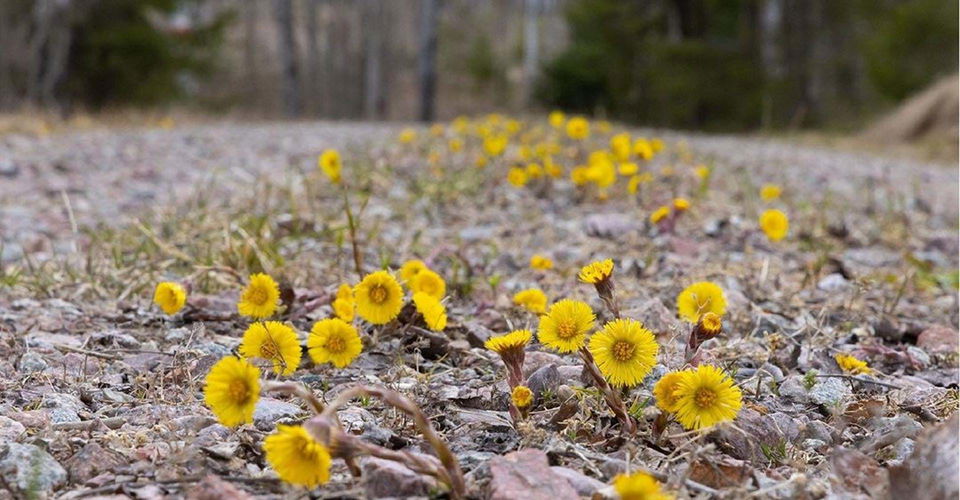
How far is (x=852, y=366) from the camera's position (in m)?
1.93

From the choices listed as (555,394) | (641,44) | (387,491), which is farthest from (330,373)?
(641,44)

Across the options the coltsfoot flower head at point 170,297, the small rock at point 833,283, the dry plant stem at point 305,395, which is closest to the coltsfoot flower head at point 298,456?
the dry plant stem at point 305,395

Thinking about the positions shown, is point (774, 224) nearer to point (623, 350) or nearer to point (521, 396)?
point (623, 350)

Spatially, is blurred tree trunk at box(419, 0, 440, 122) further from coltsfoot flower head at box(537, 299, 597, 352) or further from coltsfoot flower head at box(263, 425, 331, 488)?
coltsfoot flower head at box(263, 425, 331, 488)

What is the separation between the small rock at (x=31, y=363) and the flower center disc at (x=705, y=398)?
1.34 meters

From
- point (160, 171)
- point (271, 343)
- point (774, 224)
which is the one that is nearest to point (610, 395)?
point (271, 343)

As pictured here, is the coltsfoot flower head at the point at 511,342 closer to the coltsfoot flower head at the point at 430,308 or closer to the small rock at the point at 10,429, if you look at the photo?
the coltsfoot flower head at the point at 430,308

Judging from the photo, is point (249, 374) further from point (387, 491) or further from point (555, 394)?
point (555, 394)

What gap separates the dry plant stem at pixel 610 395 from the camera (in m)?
1.51

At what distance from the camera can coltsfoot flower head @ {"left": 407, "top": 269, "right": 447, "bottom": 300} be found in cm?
198

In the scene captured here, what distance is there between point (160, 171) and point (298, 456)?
463 cm

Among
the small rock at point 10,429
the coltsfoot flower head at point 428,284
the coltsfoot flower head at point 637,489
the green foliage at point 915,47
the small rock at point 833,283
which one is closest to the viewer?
the coltsfoot flower head at point 637,489

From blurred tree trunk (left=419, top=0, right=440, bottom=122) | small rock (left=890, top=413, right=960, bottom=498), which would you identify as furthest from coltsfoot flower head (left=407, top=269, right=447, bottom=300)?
blurred tree trunk (left=419, top=0, right=440, bottom=122)

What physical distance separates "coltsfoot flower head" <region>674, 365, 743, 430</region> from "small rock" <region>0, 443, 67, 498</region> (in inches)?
37.5
